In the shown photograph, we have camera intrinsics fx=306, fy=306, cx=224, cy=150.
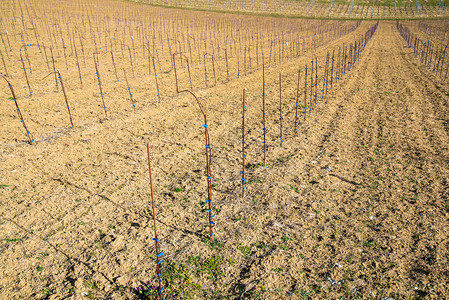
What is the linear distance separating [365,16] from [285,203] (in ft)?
161

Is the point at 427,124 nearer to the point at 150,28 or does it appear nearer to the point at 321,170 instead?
the point at 321,170

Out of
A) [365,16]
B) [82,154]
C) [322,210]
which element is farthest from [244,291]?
[365,16]

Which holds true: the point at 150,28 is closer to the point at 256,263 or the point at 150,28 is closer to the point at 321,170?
the point at 321,170

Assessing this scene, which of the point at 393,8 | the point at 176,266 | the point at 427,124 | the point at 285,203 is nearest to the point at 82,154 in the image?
the point at 176,266

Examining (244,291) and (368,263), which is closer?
(244,291)

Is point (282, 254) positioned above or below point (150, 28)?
below

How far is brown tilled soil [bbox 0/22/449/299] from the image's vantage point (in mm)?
3553

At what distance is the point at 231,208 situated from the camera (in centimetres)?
482

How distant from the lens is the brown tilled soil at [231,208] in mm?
3553

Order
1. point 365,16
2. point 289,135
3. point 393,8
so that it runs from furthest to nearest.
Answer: point 393,8
point 365,16
point 289,135

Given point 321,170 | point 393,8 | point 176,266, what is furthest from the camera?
point 393,8

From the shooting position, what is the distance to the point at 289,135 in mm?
7504

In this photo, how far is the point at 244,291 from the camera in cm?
341

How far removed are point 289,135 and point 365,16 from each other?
4620 cm
